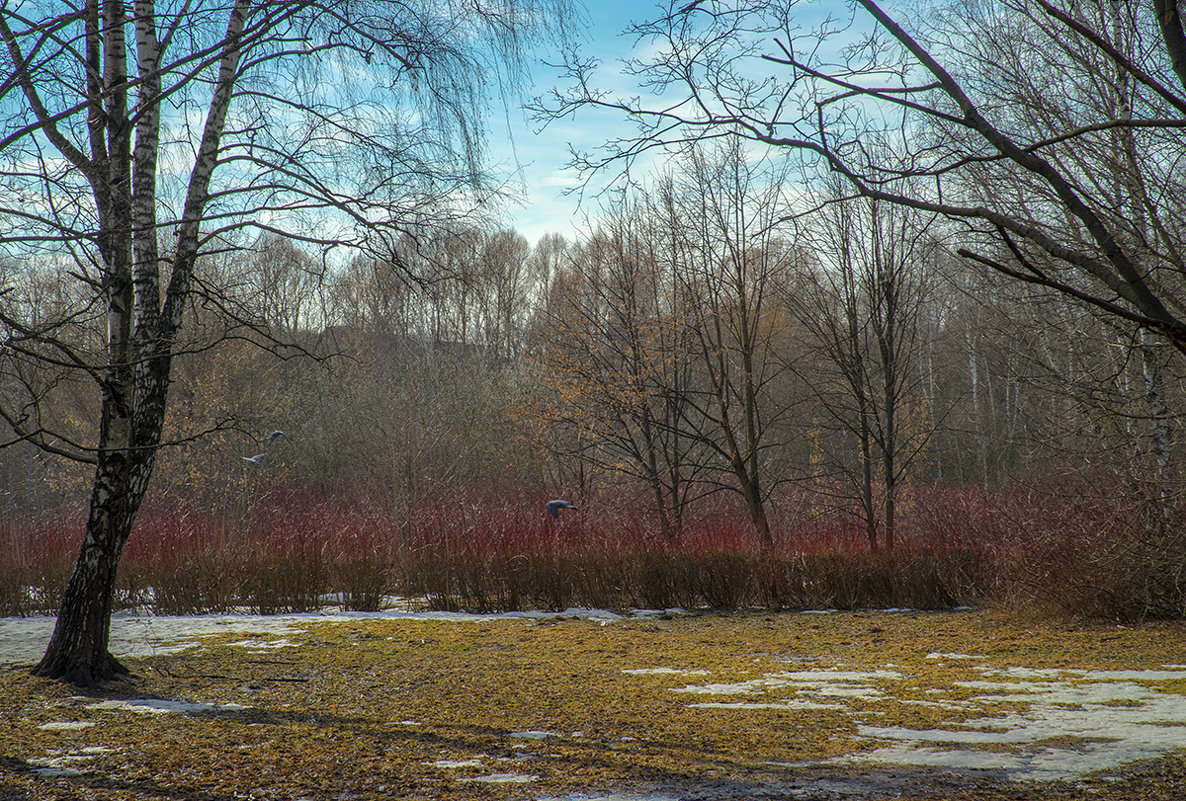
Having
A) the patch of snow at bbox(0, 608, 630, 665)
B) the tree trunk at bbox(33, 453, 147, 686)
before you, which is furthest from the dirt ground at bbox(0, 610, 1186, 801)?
the patch of snow at bbox(0, 608, 630, 665)

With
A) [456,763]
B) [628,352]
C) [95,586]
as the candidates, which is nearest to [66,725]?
[95,586]

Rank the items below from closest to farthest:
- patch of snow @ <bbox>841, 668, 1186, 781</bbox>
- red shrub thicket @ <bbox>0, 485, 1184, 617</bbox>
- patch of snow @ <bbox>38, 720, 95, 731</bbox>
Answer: patch of snow @ <bbox>841, 668, 1186, 781</bbox> → patch of snow @ <bbox>38, 720, 95, 731</bbox> → red shrub thicket @ <bbox>0, 485, 1184, 617</bbox>

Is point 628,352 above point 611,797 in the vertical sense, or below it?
above

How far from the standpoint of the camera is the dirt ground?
3297 mm

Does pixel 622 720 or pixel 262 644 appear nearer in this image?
pixel 622 720

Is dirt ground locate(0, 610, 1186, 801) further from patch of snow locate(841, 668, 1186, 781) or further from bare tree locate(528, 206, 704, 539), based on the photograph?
bare tree locate(528, 206, 704, 539)

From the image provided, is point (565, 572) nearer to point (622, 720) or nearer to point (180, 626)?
point (180, 626)

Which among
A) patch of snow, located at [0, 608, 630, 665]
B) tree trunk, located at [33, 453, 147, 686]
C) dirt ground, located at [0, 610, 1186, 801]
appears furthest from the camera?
patch of snow, located at [0, 608, 630, 665]

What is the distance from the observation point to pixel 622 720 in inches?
169

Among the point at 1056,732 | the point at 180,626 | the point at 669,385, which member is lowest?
the point at 1056,732

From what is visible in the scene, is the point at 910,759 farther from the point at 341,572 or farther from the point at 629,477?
the point at 629,477

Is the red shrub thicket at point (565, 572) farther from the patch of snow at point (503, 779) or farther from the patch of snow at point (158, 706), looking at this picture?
the patch of snow at point (503, 779)

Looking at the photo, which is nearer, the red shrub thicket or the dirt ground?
the dirt ground

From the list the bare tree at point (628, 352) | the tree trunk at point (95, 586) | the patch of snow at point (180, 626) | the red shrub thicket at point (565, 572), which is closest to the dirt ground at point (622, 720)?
the tree trunk at point (95, 586)
